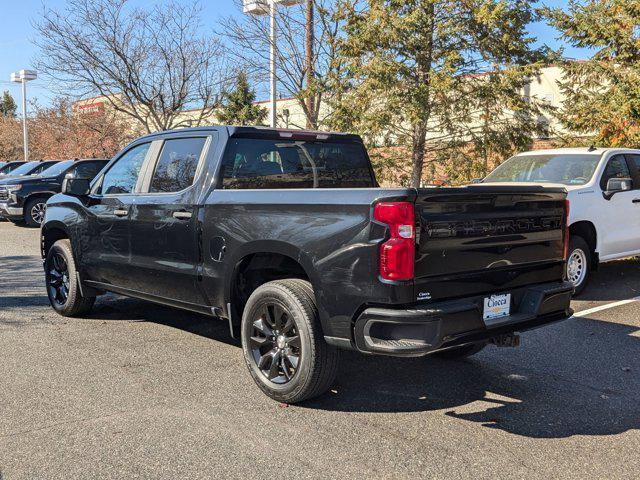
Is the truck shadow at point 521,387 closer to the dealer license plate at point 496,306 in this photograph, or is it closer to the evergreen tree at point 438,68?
the dealer license plate at point 496,306

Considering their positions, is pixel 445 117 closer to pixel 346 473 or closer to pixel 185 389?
pixel 185 389

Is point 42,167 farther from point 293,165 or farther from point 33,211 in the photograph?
point 293,165

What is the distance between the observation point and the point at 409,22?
12516 mm

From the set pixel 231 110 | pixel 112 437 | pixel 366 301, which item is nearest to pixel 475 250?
pixel 366 301

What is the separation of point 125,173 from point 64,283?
5.36 ft

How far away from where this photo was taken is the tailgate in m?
3.71

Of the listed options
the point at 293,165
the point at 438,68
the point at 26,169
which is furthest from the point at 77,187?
the point at 26,169

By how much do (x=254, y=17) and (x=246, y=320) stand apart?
14.9m

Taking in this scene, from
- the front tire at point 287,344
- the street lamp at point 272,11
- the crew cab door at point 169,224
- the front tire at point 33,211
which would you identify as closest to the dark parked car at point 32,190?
the front tire at point 33,211

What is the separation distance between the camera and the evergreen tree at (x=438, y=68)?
41.7ft

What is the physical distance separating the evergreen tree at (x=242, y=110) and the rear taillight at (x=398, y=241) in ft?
71.2

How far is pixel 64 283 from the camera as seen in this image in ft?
22.2

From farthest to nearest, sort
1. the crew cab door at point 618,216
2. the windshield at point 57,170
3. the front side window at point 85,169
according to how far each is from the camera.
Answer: the windshield at point 57,170
the front side window at point 85,169
the crew cab door at point 618,216

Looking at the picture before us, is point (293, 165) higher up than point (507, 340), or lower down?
higher up
